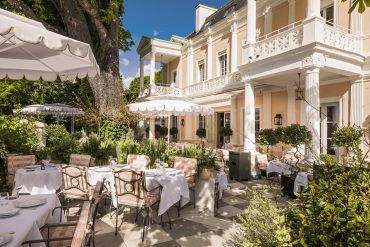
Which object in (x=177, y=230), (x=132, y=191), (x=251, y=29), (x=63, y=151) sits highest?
(x=251, y=29)

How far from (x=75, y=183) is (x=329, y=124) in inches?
375

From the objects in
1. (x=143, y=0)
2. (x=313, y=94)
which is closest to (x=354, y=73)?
(x=313, y=94)

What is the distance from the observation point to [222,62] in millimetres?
15492

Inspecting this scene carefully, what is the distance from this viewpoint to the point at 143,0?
1634 cm

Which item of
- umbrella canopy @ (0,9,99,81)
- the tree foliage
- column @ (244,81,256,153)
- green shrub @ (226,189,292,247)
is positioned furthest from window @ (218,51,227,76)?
green shrub @ (226,189,292,247)

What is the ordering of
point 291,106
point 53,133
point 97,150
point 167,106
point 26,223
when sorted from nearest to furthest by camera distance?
point 26,223, point 167,106, point 97,150, point 291,106, point 53,133

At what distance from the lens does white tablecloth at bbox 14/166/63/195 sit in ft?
16.3

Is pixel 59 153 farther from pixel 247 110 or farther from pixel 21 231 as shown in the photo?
pixel 247 110

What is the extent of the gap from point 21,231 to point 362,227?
8.75ft

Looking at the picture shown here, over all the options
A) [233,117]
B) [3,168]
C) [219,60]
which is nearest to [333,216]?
[3,168]

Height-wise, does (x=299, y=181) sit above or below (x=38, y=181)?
below

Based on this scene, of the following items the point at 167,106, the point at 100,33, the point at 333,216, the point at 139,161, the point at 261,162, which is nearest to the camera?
the point at 333,216

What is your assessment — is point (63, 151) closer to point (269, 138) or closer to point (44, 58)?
Answer: point (44, 58)

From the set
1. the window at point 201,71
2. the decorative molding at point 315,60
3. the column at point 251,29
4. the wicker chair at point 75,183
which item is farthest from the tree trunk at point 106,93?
the window at point 201,71
